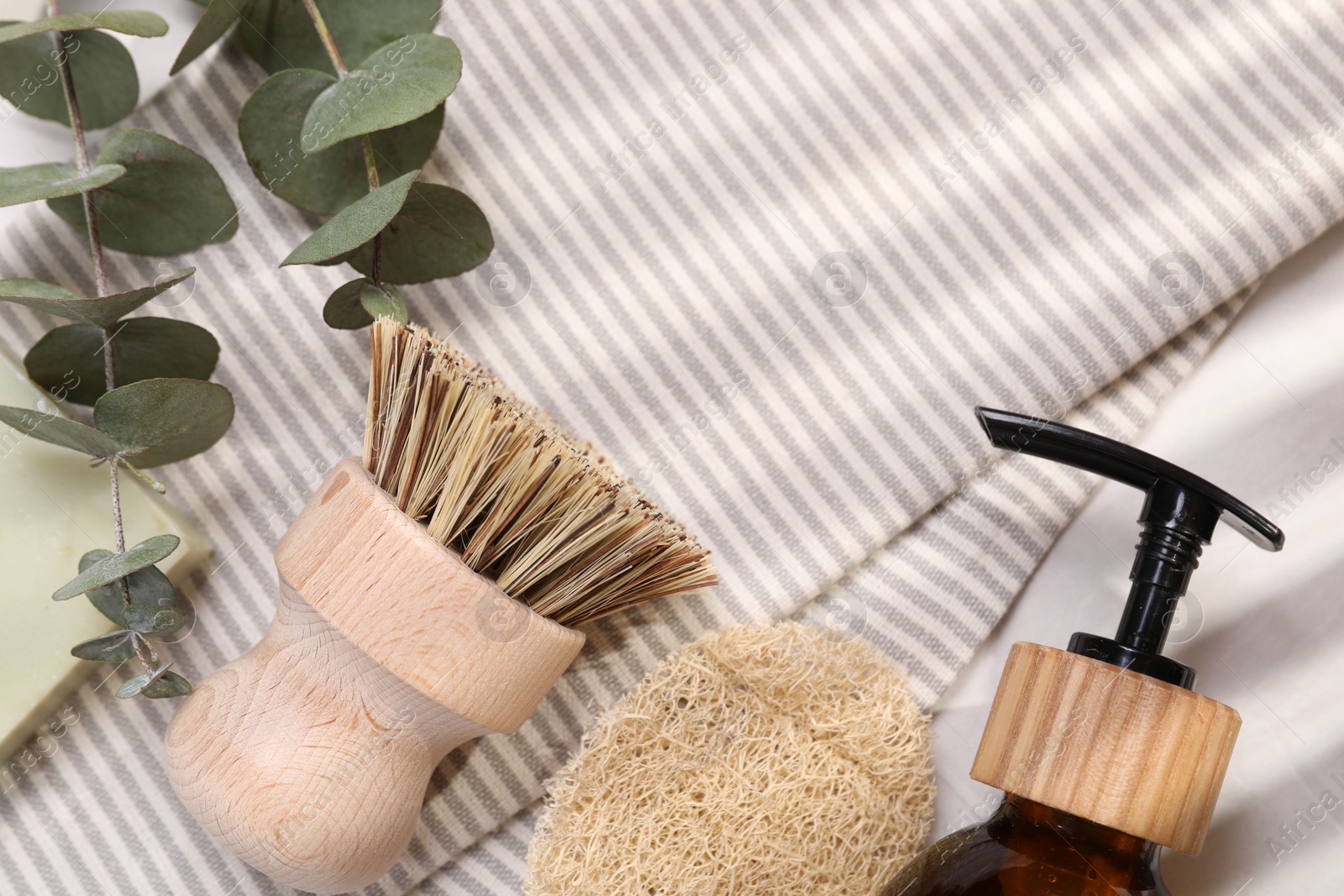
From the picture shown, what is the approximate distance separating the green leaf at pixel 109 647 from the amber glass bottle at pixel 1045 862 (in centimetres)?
34

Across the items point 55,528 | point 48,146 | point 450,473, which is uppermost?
point 48,146

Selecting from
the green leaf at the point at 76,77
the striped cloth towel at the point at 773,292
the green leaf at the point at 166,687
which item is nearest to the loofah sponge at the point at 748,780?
the striped cloth towel at the point at 773,292

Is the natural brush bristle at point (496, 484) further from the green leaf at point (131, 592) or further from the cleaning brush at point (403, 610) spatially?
the green leaf at point (131, 592)

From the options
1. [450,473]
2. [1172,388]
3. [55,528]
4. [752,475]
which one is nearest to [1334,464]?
[1172,388]

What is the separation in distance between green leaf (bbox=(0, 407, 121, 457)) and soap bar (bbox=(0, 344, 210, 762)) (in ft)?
0.09

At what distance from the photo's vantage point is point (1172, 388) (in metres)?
0.46

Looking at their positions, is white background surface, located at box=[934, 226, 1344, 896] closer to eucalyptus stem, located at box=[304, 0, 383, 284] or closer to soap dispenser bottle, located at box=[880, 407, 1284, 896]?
soap dispenser bottle, located at box=[880, 407, 1284, 896]

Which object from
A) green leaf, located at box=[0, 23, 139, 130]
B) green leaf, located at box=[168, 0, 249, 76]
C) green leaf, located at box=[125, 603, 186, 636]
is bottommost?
green leaf, located at box=[125, 603, 186, 636]

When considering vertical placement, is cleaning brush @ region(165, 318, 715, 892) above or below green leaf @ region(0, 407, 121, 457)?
below

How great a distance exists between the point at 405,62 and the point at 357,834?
1.04 ft

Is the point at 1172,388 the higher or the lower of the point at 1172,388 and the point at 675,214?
the lower

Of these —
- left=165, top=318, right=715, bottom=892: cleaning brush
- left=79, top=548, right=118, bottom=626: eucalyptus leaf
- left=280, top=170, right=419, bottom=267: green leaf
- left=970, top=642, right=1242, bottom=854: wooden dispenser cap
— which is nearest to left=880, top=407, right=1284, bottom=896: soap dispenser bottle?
left=970, top=642, right=1242, bottom=854: wooden dispenser cap

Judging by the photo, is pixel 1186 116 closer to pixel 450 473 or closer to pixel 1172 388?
pixel 1172 388

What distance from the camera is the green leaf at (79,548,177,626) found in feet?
1.39
